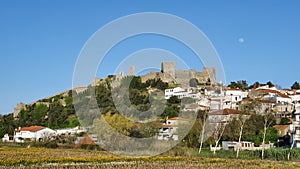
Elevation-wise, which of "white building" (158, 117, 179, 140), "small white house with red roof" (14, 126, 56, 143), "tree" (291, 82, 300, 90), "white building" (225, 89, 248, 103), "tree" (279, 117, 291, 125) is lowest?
"small white house with red roof" (14, 126, 56, 143)

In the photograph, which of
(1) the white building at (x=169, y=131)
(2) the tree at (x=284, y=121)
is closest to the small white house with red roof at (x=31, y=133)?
(1) the white building at (x=169, y=131)

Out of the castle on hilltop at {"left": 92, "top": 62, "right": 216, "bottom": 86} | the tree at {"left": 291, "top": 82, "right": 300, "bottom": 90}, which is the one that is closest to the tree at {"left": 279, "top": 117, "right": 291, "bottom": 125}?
the castle on hilltop at {"left": 92, "top": 62, "right": 216, "bottom": 86}

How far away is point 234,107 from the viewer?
3221 inches

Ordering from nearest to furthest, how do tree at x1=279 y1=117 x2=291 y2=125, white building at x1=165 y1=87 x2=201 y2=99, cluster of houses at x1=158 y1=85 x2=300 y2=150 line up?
cluster of houses at x1=158 y1=85 x2=300 y2=150 < tree at x1=279 y1=117 x2=291 y2=125 < white building at x1=165 y1=87 x2=201 y2=99

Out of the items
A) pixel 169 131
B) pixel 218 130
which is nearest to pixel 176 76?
pixel 169 131

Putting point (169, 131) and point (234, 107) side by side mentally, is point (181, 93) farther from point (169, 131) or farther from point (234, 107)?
point (169, 131)

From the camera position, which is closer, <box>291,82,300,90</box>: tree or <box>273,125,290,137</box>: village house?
<box>273,125,290,137</box>: village house

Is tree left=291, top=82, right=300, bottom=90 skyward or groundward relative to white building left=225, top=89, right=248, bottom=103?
skyward

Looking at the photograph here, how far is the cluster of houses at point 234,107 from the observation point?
172 feet

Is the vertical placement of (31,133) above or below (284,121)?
below

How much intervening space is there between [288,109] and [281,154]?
42.2 meters

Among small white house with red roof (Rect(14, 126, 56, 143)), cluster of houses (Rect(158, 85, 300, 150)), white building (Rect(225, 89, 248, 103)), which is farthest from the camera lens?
white building (Rect(225, 89, 248, 103))

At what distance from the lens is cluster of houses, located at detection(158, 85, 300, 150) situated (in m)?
52.3

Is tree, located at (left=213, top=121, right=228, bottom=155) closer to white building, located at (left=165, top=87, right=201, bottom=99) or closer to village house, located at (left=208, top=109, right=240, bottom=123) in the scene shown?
village house, located at (left=208, top=109, right=240, bottom=123)
